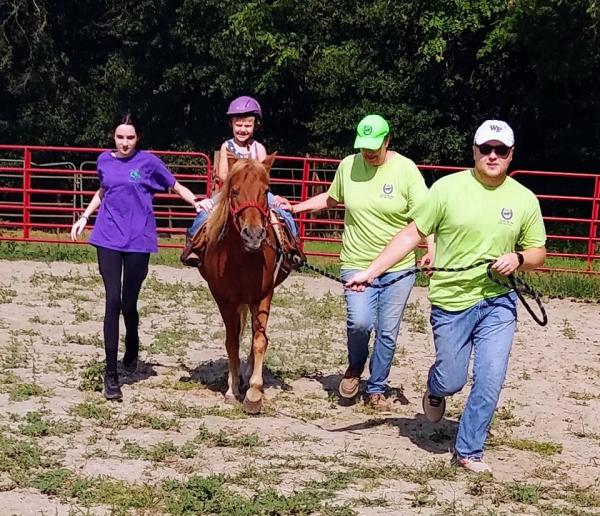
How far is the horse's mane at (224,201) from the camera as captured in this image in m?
6.39

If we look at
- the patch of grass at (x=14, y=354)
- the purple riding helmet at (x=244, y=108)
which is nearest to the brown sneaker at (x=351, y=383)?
the purple riding helmet at (x=244, y=108)

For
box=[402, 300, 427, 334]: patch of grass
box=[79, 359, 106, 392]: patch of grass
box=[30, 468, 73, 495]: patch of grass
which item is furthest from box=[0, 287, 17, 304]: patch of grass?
box=[30, 468, 73, 495]: patch of grass

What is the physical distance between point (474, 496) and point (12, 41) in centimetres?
2781

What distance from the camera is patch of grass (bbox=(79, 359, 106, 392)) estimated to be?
710 cm

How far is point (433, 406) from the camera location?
19.6 feet

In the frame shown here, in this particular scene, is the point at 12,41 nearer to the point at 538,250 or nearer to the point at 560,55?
the point at 560,55

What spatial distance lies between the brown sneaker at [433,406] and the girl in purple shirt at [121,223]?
6.96 ft

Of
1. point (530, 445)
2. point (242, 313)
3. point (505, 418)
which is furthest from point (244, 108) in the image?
point (530, 445)

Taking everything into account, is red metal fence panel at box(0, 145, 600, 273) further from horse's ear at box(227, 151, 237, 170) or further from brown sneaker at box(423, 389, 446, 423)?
brown sneaker at box(423, 389, 446, 423)

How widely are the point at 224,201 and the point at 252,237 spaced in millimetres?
621

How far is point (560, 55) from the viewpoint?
22.2 metres

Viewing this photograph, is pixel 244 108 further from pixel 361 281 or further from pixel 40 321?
pixel 40 321

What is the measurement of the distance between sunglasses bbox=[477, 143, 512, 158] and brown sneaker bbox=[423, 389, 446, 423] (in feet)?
4.91

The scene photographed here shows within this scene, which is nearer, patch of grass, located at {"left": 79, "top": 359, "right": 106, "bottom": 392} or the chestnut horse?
the chestnut horse
